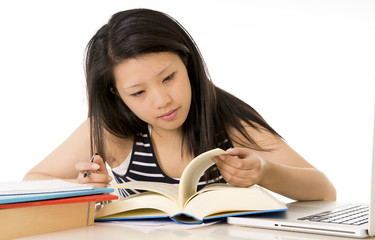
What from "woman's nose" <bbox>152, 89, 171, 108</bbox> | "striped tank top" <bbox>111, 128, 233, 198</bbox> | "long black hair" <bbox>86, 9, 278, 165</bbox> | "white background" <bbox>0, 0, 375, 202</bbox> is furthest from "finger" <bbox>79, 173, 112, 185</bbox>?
"white background" <bbox>0, 0, 375, 202</bbox>

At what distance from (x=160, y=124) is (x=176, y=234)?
0.62m

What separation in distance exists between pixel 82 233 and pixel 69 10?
2.93 metres

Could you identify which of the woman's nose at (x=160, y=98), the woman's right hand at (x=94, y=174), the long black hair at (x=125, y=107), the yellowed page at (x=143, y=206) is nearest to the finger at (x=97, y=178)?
the woman's right hand at (x=94, y=174)

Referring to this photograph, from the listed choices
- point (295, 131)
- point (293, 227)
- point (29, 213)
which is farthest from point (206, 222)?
point (295, 131)

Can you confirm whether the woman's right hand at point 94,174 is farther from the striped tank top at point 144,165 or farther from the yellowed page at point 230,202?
the striped tank top at point 144,165

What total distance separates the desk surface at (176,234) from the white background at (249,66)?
263cm

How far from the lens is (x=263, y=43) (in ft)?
12.0

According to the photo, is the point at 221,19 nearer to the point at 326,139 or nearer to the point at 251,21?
the point at 251,21

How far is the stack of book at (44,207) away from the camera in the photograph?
0.85m

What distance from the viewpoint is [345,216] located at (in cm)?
90

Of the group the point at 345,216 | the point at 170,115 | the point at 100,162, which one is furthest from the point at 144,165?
the point at 345,216

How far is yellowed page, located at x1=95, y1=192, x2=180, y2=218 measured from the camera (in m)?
0.95

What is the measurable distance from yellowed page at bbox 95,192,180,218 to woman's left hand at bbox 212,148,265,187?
→ 5.7 inches

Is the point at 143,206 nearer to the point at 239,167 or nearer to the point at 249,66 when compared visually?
the point at 239,167
